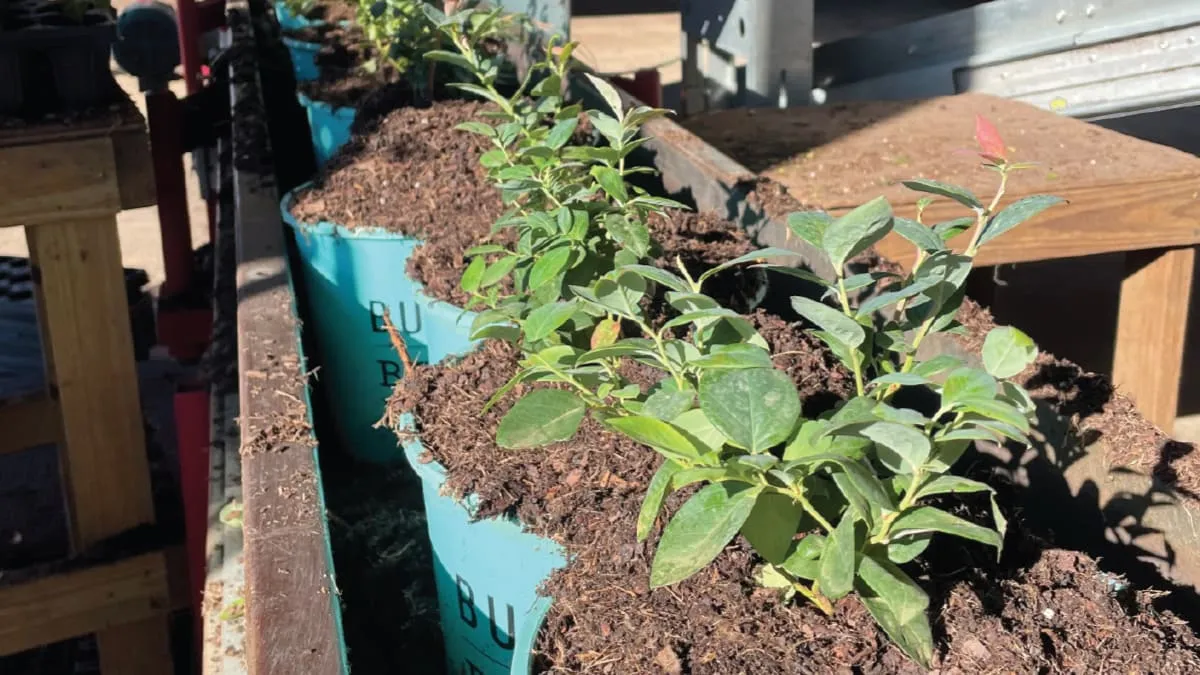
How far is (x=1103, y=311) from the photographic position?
470 cm

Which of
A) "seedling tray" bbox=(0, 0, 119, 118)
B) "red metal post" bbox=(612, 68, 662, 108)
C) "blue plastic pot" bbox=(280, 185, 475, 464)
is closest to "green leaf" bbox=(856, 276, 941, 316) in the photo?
"blue plastic pot" bbox=(280, 185, 475, 464)

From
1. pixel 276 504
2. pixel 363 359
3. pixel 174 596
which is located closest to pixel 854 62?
pixel 363 359

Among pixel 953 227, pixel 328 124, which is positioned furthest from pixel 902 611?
pixel 328 124

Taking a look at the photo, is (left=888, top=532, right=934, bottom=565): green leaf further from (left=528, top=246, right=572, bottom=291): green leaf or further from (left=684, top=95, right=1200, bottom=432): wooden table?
(left=684, top=95, right=1200, bottom=432): wooden table

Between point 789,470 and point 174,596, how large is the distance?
184 cm

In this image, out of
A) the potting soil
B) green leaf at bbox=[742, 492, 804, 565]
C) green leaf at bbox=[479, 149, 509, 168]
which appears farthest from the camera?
the potting soil

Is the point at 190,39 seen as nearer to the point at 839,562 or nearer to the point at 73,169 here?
the point at 73,169

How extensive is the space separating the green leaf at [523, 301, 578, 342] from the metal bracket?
88.8 inches

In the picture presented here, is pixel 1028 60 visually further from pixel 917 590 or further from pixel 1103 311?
pixel 917 590

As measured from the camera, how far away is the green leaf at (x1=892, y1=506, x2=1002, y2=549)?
2.69ft

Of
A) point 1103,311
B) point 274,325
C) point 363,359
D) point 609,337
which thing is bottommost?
point 1103,311

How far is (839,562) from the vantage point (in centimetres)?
82

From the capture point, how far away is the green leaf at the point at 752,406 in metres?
0.82

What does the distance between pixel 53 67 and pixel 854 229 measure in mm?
1730
